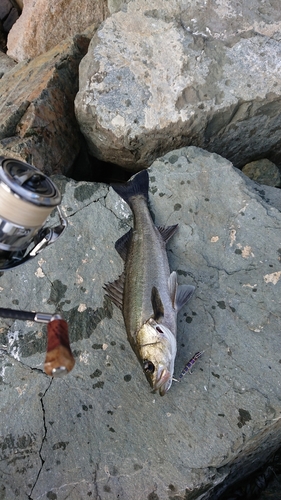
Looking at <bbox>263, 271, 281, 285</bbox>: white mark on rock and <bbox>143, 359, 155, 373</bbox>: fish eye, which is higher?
<bbox>263, 271, 281, 285</bbox>: white mark on rock

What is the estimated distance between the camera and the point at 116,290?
362 cm

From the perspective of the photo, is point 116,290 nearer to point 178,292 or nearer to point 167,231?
point 178,292

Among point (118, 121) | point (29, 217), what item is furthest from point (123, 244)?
point (29, 217)

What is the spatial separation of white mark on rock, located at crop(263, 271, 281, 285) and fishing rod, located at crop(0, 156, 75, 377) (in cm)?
206

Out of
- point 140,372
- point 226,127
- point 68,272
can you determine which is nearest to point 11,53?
point 226,127

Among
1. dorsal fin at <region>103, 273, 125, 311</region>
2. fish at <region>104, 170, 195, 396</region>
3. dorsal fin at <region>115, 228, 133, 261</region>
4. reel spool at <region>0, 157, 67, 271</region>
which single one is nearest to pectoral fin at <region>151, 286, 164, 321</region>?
fish at <region>104, 170, 195, 396</region>

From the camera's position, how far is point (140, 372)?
3363 millimetres

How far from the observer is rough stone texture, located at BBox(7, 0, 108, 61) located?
6211 mm

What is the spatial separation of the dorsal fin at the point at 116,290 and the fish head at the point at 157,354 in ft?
1.35

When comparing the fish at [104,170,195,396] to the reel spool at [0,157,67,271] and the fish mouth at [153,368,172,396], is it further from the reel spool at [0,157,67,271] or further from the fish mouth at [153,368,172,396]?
the reel spool at [0,157,67,271]

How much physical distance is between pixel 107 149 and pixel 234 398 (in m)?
2.81

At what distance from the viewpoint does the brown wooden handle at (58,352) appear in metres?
1.98

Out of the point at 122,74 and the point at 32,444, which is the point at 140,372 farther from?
the point at 122,74

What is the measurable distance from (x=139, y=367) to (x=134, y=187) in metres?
1.68
